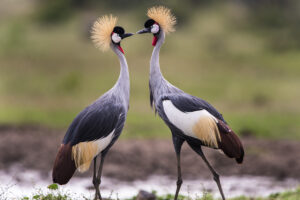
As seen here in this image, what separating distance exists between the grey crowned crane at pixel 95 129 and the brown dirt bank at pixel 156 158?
4.01m

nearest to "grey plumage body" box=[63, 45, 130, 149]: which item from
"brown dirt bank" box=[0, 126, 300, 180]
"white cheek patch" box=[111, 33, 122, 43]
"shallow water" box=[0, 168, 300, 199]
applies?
"white cheek patch" box=[111, 33, 122, 43]

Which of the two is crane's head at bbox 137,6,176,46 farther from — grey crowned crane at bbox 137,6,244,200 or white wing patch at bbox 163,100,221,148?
white wing patch at bbox 163,100,221,148

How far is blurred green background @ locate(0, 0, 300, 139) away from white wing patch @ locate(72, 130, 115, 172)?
6.96m

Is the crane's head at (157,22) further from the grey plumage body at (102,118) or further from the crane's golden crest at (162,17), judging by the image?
the grey plumage body at (102,118)

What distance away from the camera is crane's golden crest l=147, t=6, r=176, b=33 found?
19.2 ft

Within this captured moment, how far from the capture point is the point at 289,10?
80.1ft

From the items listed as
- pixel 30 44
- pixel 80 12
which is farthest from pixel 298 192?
pixel 80 12

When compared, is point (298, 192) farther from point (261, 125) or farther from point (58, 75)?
point (58, 75)

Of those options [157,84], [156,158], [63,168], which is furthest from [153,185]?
[63,168]

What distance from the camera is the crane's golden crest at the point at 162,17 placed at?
19.2 ft

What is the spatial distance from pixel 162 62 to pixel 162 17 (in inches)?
532

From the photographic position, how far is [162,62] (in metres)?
19.3

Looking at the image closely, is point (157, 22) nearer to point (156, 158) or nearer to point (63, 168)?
point (63, 168)

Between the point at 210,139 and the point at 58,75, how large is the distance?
13.8 metres
